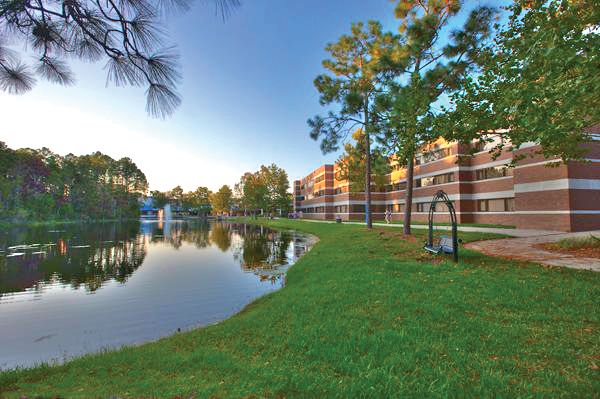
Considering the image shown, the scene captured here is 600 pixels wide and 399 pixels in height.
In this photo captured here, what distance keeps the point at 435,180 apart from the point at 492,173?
25.0 feet

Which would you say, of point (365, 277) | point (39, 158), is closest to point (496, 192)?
point (365, 277)

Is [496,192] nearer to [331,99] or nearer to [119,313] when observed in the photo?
[331,99]

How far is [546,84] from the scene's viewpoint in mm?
6066

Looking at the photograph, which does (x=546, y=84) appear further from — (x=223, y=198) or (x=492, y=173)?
(x=223, y=198)

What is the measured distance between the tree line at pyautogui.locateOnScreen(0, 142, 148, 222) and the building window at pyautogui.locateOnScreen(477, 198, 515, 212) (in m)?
77.6

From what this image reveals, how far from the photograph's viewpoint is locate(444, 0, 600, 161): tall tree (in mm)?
5535

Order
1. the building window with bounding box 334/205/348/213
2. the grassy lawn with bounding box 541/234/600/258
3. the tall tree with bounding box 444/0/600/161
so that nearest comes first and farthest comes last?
1. the tall tree with bounding box 444/0/600/161
2. the grassy lawn with bounding box 541/234/600/258
3. the building window with bounding box 334/205/348/213

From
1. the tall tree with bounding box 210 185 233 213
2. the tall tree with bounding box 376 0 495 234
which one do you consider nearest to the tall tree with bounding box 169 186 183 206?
the tall tree with bounding box 210 185 233 213

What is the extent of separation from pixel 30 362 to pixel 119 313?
123 inches

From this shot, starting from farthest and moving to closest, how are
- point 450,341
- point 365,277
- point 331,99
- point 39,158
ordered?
1. point 39,158
2. point 331,99
3. point 365,277
4. point 450,341

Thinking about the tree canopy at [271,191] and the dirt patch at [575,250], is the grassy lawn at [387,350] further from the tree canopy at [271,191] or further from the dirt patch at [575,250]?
the tree canopy at [271,191]

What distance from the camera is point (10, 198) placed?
181 feet

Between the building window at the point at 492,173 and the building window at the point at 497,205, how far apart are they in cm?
268

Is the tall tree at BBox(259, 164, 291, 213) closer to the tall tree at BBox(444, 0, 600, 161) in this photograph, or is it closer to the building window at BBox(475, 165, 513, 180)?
the building window at BBox(475, 165, 513, 180)
